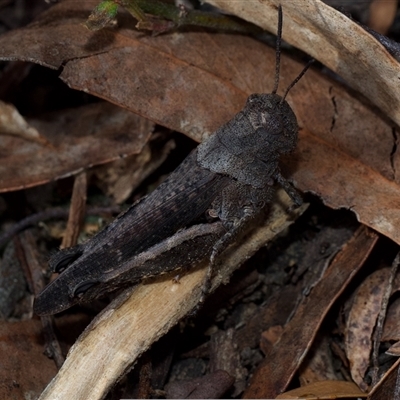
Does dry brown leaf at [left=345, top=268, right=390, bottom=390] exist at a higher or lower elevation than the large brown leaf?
lower

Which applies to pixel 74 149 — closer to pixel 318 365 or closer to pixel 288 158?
pixel 288 158

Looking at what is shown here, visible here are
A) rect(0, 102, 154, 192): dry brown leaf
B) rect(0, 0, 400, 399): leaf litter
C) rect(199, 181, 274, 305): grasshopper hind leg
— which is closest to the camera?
rect(0, 0, 400, 399): leaf litter

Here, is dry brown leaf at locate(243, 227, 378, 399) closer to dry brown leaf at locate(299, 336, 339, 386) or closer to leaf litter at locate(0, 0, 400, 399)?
leaf litter at locate(0, 0, 400, 399)

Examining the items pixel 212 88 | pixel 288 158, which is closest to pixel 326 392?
pixel 288 158

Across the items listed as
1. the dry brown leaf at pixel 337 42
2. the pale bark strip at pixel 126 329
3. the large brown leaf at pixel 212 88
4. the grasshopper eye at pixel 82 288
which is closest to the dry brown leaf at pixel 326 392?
the pale bark strip at pixel 126 329

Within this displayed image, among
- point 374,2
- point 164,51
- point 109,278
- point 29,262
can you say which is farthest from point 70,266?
point 374,2

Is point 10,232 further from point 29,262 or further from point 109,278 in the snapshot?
point 109,278

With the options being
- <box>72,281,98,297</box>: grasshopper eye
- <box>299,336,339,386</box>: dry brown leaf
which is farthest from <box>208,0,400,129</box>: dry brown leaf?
<box>72,281,98,297</box>: grasshopper eye
